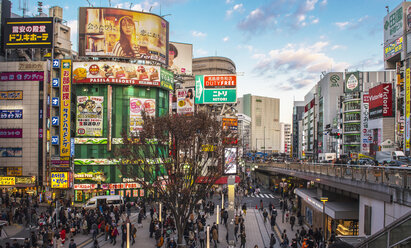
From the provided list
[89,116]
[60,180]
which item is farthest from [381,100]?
[60,180]

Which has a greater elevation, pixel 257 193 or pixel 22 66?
pixel 22 66

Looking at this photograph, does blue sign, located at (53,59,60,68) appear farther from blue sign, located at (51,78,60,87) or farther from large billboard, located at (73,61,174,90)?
large billboard, located at (73,61,174,90)

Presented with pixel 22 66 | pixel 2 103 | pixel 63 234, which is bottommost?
pixel 63 234

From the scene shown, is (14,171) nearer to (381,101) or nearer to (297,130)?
(381,101)

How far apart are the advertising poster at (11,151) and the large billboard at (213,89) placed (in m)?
27.2

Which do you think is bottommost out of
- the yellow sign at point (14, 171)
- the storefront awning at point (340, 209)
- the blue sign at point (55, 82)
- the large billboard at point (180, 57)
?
the yellow sign at point (14, 171)

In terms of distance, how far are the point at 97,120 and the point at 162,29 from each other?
1603cm

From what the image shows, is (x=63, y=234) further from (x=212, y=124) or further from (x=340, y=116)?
(x=340, y=116)

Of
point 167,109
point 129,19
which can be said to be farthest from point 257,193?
point 129,19

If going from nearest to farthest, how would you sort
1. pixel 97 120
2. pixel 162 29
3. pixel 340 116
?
1. pixel 97 120
2. pixel 162 29
3. pixel 340 116

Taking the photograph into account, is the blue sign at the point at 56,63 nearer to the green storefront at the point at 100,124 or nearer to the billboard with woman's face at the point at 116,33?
the green storefront at the point at 100,124

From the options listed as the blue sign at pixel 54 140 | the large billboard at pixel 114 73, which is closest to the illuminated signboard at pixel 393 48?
the large billboard at pixel 114 73

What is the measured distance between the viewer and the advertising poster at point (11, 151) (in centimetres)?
4438

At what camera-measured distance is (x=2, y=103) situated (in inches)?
1769
